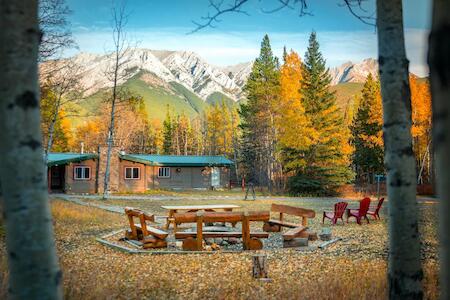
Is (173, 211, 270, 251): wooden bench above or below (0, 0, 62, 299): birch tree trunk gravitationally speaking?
below

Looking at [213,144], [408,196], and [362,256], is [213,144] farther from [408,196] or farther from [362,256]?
[408,196]

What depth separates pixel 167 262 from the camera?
920cm

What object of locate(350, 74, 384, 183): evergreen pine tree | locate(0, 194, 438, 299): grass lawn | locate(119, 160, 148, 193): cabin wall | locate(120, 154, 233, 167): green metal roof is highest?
locate(350, 74, 384, 183): evergreen pine tree

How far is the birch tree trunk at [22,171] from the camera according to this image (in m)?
2.15

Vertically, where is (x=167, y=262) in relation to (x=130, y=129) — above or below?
below

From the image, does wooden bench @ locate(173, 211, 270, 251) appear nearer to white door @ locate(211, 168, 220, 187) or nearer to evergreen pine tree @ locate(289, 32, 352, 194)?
evergreen pine tree @ locate(289, 32, 352, 194)

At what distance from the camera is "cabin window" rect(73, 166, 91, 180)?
122 ft

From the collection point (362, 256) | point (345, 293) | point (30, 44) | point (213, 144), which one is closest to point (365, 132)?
point (213, 144)

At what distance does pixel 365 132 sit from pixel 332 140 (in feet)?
33.4

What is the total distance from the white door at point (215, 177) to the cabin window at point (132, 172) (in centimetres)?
764

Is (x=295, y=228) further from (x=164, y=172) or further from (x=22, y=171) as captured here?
(x=164, y=172)

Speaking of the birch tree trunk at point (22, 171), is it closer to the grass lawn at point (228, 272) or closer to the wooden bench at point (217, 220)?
the grass lawn at point (228, 272)

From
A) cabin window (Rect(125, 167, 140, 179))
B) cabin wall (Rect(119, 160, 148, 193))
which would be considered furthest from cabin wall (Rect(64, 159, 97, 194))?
cabin window (Rect(125, 167, 140, 179))

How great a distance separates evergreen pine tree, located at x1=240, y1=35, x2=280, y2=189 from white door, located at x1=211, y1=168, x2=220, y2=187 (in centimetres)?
452
